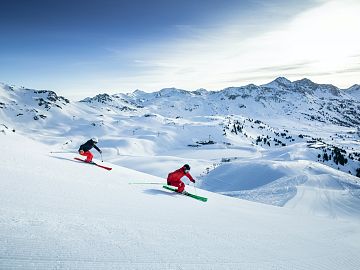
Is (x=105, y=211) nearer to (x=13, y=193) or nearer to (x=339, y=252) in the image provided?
(x=13, y=193)

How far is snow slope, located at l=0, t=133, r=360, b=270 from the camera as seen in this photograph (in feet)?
17.4

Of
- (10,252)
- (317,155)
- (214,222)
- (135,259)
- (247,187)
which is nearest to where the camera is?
(10,252)

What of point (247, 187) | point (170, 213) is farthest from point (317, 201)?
point (170, 213)

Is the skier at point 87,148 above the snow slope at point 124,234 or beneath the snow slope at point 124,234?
above

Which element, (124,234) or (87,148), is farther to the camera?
(87,148)

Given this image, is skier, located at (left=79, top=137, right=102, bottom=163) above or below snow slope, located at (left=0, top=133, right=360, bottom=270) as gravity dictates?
above

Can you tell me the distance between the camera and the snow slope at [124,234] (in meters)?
5.30

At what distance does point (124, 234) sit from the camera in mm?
6742

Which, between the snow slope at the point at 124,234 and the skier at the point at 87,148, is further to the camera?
the skier at the point at 87,148

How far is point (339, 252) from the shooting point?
32.8ft

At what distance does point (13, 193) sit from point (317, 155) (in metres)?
132

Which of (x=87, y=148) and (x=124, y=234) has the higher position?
(x=87, y=148)

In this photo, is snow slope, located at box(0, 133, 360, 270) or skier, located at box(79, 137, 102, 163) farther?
skier, located at box(79, 137, 102, 163)

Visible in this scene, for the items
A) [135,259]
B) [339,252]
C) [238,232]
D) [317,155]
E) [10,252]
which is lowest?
[317,155]
